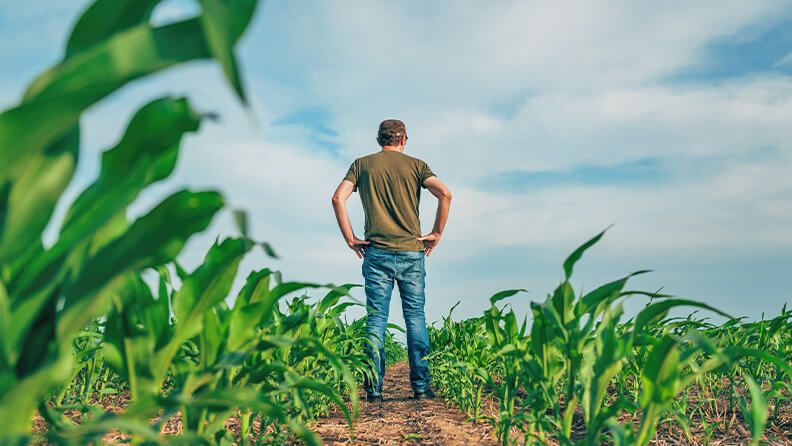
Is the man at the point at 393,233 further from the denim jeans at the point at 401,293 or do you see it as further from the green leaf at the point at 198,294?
the green leaf at the point at 198,294

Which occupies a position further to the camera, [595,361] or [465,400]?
[465,400]

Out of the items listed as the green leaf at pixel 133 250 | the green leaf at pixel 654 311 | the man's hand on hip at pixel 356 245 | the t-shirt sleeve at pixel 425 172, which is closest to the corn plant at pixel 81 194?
the green leaf at pixel 133 250

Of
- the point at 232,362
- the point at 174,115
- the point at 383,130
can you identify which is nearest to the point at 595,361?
the point at 232,362

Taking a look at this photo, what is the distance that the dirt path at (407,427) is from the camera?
2.76 metres

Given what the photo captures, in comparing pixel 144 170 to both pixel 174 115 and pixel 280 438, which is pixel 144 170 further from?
pixel 280 438

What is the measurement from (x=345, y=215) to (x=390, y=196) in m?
0.36

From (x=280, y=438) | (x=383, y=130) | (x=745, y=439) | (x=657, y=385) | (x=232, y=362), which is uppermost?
(x=383, y=130)

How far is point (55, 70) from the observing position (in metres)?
0.98

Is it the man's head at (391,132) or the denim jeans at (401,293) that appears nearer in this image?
the denim jeans at (401,293)

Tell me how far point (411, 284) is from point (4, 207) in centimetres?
340

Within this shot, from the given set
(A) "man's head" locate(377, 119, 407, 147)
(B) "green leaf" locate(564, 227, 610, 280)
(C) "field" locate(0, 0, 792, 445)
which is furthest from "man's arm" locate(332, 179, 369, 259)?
(B) "green leaf" locate(564, 227, 610, 280)

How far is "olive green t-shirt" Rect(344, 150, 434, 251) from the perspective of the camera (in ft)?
14.2

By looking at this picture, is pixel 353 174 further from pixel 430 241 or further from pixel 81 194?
pixel 81 194

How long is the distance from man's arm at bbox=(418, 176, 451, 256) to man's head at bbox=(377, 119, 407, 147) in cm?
37
